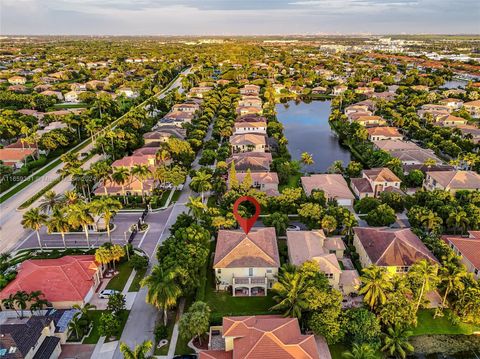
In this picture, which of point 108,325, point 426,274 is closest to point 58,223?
point 108,325

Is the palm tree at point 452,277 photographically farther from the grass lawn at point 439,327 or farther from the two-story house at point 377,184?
the two-story house at point 377,184

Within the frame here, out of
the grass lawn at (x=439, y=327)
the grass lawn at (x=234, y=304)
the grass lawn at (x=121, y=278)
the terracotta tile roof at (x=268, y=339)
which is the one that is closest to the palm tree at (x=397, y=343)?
the grass lawn at (x=439, y=327)

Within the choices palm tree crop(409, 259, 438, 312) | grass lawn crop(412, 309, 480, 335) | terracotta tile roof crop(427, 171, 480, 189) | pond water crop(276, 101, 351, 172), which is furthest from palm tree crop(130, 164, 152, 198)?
terracotta tile roof crop(427, 171, 480, 189)

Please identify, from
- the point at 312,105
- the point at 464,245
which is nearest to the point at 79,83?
the point at 312,105

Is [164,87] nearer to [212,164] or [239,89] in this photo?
[239,89]

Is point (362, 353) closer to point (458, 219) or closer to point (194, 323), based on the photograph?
point (194, 323)

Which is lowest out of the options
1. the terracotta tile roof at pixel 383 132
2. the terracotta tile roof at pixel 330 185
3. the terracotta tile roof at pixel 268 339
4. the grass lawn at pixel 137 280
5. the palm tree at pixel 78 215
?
the grass lawn at pixel 137 280

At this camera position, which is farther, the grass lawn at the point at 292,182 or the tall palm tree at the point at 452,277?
the grass lawn at the point at 292,182
